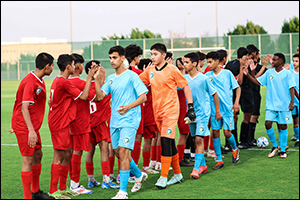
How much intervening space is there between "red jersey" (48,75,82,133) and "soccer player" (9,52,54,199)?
0.16 m

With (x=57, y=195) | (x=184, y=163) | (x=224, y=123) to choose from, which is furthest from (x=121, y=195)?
(x=224, y=123)

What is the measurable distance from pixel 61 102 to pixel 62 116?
195mm

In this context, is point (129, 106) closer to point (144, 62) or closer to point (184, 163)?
point (144, 62)

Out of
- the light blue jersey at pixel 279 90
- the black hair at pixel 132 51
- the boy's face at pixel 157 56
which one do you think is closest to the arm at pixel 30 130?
the boy's face at pixel 157 56

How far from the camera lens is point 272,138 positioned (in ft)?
27.8

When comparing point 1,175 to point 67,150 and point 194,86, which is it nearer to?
point 67,150

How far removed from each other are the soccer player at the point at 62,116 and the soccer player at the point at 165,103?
3.29 ft

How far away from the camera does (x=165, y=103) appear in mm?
6074

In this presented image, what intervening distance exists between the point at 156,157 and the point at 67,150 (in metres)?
2.32

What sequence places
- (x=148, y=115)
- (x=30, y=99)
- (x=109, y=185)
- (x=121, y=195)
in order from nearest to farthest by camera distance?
1. (x=30, y=99)
2. (x=121, y=195)
3. (x=109, y=185)
4. (x=148, y=115)

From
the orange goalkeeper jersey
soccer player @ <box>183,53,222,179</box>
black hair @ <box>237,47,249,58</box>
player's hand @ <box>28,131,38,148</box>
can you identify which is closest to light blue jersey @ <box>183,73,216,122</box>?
soccer player @ <box>183,53,222,179</box>

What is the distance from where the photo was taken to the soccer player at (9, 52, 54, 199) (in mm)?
5266

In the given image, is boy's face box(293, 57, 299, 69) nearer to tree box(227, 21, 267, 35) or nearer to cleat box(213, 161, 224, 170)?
cleat box(213, 161, 224, 170)

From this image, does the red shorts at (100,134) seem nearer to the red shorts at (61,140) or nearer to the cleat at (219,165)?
the red shorts at (61,140)
